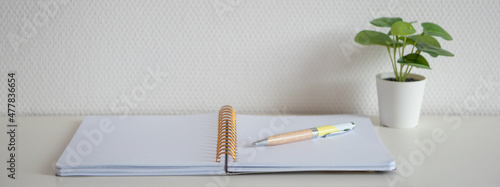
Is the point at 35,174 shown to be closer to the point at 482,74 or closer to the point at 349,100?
the point at 349,100

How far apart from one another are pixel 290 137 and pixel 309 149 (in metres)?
0.04

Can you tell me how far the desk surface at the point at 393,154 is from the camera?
2.16 feet

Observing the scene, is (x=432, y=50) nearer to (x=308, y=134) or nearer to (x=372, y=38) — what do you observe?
(x=372, y=38)

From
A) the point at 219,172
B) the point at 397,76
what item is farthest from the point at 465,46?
the point at 219,172

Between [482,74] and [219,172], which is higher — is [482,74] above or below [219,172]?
above

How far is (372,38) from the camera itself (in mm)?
876

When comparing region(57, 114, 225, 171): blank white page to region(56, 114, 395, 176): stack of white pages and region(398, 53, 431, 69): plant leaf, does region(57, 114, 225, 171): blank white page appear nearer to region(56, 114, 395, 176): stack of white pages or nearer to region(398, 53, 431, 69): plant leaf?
region(56, 114, 395, 176): stack of white pages

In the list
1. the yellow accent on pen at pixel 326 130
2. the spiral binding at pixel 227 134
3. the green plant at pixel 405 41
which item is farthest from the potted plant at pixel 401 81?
the spiral binding at pixel 227 134

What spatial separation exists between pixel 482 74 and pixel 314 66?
333 mm


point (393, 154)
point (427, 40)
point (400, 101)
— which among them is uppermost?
point (427, 40)

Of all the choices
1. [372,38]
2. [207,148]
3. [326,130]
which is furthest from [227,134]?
[372,38]

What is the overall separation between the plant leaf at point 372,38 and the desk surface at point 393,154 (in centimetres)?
16

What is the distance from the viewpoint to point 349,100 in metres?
0.99

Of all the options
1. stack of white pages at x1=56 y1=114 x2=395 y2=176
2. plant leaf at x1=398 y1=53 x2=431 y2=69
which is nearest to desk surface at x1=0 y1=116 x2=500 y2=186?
stack of white pages at x1=56 y1=114 x2=395 y2=176
